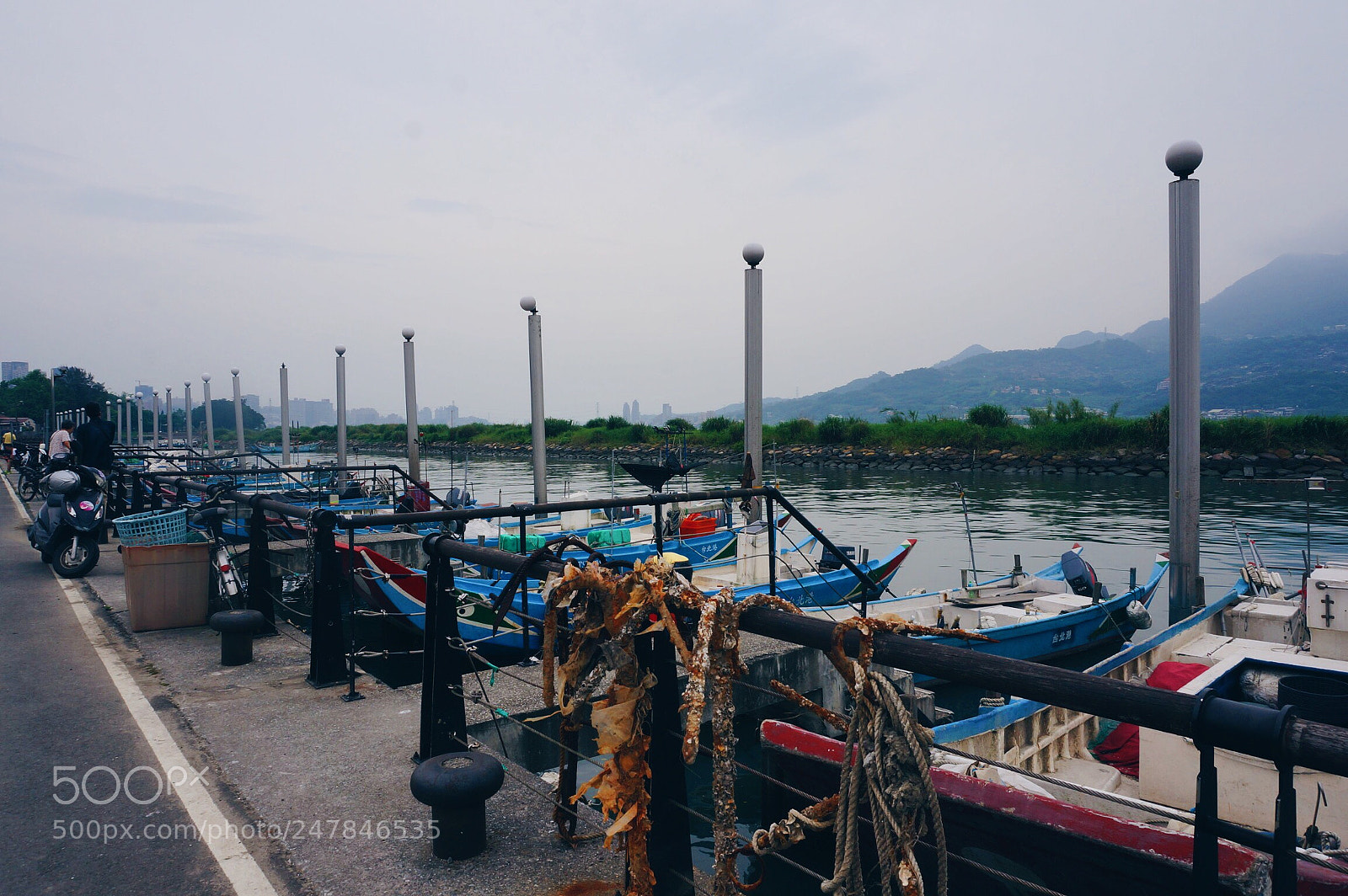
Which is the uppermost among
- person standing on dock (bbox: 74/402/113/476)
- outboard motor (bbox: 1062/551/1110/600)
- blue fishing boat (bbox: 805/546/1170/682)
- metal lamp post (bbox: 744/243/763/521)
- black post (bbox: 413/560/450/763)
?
metal lamp post (bbox: 744/243/763/521)

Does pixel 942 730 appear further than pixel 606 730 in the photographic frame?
Yes

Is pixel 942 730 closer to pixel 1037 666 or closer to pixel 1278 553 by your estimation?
pixel 1037 666

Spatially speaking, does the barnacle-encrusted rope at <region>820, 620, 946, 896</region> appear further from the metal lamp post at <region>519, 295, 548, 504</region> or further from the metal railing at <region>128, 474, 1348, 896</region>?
the metal lamp post at <region>519, 295, 548, 504</region>

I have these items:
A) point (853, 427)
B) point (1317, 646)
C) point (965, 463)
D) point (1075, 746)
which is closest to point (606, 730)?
point (1075, 746)

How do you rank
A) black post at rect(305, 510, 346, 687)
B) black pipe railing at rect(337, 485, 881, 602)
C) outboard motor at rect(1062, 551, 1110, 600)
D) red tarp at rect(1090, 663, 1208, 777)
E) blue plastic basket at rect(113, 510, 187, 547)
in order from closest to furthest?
black pipe railing at rect(337, 485, 881, 602), black post at rect(305, 510, 346, 687), red tarp at rect(1090, 663, 1208, 777), blue plastic basket at rect(113, 510, 187, 547), outboard motor at rect(1062, 551, 1110, 600)

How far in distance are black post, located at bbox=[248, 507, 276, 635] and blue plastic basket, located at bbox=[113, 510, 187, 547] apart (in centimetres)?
83

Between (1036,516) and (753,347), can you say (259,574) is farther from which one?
(1036,516)

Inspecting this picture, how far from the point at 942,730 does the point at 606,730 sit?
3843 mm

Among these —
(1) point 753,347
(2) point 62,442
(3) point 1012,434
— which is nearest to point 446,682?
(1) point 753,347

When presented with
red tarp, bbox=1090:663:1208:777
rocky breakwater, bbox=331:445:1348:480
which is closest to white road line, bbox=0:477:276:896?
red tarp, bbox=1090:663:1208:777

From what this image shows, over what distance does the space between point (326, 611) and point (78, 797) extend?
1742mm

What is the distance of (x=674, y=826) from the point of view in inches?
112

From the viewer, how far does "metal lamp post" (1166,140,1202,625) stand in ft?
27.8

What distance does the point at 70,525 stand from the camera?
1021 centimetres
